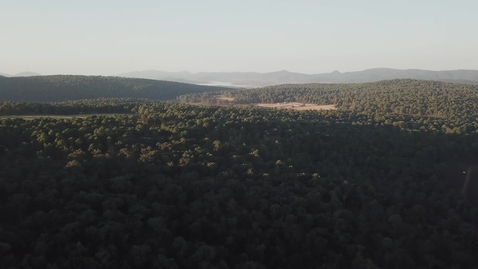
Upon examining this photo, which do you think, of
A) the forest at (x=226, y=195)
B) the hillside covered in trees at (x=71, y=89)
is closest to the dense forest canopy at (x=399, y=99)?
the hillside covered in trees at (x=71, y=89)

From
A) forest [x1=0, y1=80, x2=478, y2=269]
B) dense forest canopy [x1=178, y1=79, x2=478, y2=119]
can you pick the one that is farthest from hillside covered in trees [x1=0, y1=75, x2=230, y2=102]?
forest [x1=0, y1=80, x2=478, y2=269]

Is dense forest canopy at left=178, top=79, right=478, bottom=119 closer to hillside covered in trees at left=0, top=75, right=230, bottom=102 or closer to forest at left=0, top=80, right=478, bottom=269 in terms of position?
hillside covered in trees at left=0, top=75, right=230, bottom=102

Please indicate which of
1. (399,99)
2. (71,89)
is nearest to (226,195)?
(399,99)

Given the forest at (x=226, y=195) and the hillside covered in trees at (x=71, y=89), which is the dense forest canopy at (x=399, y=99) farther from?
the forest at (x=226, y=195)

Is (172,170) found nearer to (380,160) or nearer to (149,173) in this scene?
(149,173)

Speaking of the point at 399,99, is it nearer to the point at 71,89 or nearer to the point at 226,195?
the point at 226,195

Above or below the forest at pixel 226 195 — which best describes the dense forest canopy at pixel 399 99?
above
